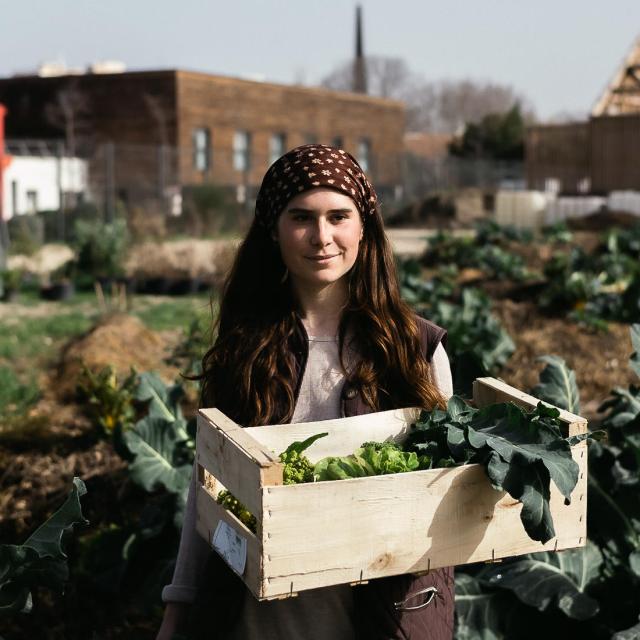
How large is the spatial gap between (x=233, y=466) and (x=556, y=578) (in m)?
1.94

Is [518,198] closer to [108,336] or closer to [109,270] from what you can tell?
[109,270]

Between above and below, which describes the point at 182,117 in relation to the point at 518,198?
above

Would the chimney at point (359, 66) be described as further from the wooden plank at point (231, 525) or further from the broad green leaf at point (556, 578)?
the wooden plank at point (231, 525)

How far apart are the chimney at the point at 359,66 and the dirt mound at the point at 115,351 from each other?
72025 mm

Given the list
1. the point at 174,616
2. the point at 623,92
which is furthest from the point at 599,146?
the point at 174,616

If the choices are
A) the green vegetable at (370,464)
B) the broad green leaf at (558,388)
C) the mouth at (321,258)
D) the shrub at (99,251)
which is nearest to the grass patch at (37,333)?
the shrub at (99,251)

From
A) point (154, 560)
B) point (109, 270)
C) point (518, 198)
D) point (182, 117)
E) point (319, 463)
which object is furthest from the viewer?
point (182, 117)

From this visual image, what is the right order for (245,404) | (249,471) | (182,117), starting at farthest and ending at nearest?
1. (182,117)
2. (245,404)
3. (249,471)

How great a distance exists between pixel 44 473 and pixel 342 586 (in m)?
4.05

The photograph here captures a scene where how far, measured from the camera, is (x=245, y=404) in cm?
270

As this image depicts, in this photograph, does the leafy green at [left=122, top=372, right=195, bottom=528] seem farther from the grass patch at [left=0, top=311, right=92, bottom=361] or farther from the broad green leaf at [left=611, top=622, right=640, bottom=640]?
the grass patch at [left=0, top=311, right=92, bottom=361]

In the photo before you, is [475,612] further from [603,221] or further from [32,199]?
[32,199]

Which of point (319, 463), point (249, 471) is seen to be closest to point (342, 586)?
point (319, 463)

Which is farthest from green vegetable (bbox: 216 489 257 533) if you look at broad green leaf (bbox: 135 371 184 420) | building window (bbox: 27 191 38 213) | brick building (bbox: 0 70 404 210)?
brick building (bbox: 0 70 404 210)
